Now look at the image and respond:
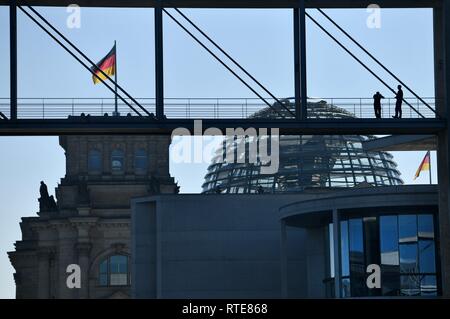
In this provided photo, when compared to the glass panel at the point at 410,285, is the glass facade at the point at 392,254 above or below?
above

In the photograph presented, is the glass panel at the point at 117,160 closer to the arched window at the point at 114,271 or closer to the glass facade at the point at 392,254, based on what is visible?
the arched window at the point at 114,271

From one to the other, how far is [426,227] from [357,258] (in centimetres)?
458

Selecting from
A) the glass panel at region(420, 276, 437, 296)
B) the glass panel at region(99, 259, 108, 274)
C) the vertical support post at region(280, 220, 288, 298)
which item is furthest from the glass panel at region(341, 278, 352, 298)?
the glass panel at region(99, 259, 108, 274)

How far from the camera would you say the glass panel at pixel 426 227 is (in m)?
67.1

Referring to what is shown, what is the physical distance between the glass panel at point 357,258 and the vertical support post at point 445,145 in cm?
2645

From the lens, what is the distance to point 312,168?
121500 mm

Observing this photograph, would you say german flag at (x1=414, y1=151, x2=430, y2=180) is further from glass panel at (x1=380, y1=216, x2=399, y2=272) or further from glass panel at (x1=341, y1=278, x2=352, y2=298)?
glass panel at (x1=380, y1=216, x2=399, y2=272)

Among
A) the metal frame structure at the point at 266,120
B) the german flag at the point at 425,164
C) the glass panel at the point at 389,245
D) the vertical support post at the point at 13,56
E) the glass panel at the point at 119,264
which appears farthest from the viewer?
the glass panel at the point at 119,264

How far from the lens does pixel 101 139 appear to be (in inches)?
6806

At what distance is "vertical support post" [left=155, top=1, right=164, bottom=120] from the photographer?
36250mm

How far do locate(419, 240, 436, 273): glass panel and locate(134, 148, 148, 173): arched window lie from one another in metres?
107

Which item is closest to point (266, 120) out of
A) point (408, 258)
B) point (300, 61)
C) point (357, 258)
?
point (300, 61)

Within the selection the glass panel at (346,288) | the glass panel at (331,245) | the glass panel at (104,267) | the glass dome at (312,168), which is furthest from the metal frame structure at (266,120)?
the glass panel at (104,267)
